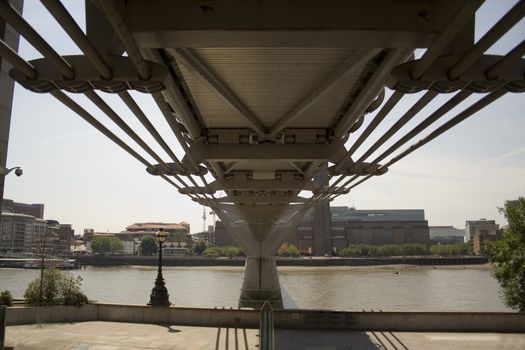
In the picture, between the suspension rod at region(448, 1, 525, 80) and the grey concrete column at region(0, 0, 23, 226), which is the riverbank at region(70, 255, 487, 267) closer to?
the grey concrete column at region(0, 0, 23, 226)

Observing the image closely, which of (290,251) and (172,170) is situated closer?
(172,170)

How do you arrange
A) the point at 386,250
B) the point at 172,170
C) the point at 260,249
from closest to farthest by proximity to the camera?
the point at 172,170, the point at 260,249, the point at 386,250

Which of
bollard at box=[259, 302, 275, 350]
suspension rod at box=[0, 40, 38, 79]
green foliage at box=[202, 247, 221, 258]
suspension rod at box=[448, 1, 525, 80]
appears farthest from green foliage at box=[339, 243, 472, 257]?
suspension rod at box=[0, 40, 38, 79]

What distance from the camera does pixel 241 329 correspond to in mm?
14523

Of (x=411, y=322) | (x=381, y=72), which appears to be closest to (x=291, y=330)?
(x=411, y=322)

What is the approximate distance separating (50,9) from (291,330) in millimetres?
12392

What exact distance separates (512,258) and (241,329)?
1405 centimetres

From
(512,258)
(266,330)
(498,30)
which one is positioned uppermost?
(498,30)

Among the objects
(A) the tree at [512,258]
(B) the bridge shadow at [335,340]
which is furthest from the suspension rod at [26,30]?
(A) the tree at [512,258]

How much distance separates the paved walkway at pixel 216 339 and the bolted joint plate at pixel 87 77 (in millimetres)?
8102

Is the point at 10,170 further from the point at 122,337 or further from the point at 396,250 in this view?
the point at 396,250

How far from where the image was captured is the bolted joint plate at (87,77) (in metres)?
5.66

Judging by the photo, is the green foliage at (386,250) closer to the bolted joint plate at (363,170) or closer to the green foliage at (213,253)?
the green foliage at (213,253)

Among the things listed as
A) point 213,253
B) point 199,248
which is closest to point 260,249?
point 213,253
